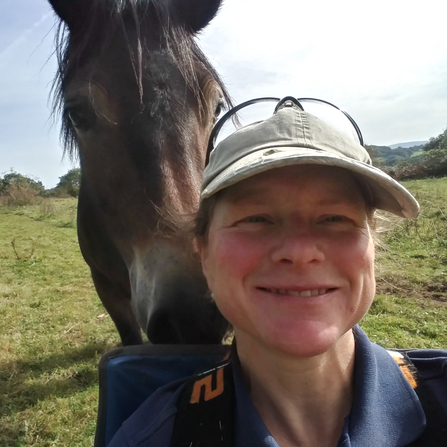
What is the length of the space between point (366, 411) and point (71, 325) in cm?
480

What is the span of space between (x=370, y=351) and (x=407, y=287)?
15.9 feet

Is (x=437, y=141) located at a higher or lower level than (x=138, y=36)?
higher

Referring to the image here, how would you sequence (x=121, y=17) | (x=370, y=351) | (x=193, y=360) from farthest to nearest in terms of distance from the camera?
(x=121, y=17), (x=193, y=360), (x=370, y=351)

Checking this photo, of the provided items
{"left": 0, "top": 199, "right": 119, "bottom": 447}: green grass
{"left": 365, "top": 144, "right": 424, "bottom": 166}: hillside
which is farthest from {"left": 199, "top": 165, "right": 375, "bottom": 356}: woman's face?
{"left": 0, "top": 199, "right": 119, "bottom": 447}: green grass

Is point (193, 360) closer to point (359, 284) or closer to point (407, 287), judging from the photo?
point (359, 284)

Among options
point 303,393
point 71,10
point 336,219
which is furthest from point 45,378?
point 336,219

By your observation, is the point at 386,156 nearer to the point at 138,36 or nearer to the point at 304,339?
the point at 138,36

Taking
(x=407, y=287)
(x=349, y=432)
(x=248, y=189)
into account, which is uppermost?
(x=248, y=189)

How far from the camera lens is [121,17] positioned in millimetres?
2156

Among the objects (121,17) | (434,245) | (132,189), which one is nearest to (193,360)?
(132,189)

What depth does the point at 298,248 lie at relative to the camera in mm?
911

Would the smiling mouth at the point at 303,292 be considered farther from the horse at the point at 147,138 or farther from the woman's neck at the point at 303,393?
the horse at the point at 147,138

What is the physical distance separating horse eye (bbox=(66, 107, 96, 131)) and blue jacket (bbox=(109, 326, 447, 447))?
1559 mm

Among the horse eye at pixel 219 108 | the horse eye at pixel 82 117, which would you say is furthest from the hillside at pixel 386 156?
the horse eye at pixel 82 117
